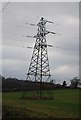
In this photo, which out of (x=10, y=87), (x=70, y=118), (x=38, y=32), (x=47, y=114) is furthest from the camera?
(x=10, y=87)

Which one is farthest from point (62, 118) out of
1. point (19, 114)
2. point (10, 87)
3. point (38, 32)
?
point (10, 87)

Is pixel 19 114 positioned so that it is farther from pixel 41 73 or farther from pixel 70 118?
pixel 41 73

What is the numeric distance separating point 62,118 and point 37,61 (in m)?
17.5

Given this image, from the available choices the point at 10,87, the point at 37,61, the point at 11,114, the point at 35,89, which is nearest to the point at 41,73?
the point at 37,61

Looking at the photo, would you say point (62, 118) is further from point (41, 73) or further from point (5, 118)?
point (41, 73)

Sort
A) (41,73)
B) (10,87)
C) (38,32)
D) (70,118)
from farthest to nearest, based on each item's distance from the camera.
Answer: (10,87), (38,32), (41,73), (70,118)

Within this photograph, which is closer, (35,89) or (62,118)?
(62,118)

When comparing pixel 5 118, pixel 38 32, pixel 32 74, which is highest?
pixel 38 32

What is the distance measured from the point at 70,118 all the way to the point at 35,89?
21.0 meters

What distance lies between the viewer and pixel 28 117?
16.4 m

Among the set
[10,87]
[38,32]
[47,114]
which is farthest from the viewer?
[10,87]

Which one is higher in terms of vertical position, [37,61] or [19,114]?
[37,61]

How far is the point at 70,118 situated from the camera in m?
15.8

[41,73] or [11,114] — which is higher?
[41,73]
